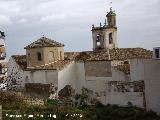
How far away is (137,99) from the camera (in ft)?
99.3

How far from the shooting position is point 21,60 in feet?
148

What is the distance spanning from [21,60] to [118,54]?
10214 mm

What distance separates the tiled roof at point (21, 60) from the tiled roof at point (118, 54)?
5.60 m

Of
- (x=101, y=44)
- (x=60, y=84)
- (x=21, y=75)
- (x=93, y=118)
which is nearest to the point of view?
(x=93, y=118)

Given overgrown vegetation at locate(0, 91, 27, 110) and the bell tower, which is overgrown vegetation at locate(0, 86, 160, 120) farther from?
the bell tower

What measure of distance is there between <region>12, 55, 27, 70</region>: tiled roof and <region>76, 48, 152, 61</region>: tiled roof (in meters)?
5.60

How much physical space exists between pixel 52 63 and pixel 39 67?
5.37ft

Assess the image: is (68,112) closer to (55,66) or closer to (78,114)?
(78,114)

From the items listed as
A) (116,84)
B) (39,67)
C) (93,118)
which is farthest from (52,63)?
(93,118)

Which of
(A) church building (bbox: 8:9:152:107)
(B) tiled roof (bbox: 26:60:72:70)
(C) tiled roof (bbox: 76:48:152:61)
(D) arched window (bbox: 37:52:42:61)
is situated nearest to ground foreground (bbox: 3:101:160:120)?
(A) church building (bbox: 8:9:152:107)

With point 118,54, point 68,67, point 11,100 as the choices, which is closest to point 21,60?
point 68,67

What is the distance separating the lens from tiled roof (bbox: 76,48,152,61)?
42.3 meters

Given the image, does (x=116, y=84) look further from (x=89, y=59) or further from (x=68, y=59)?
(x=68, y=59)

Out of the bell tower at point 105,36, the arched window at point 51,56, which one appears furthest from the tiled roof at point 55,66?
the bell tower at point 105,36
